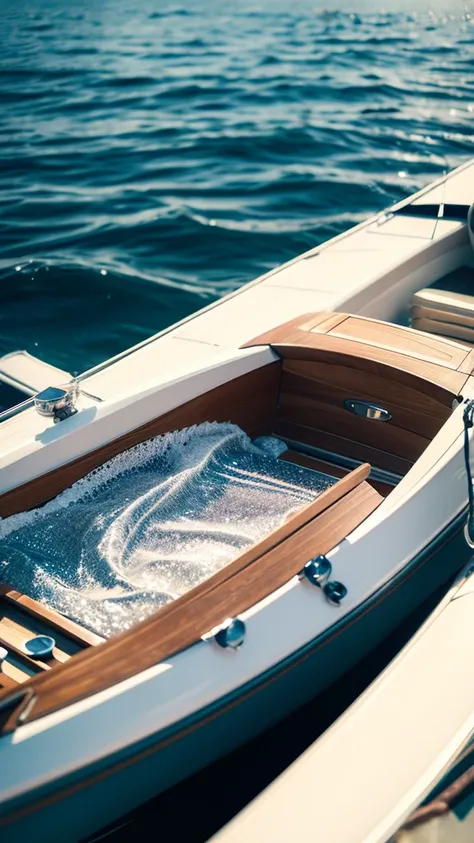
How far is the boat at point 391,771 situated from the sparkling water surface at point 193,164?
0.25 meters

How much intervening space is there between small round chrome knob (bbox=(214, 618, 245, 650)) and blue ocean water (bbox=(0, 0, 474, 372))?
2797 millimetres

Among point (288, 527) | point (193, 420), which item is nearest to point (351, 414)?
point (193, 420)

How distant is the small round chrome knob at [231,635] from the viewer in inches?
62.0

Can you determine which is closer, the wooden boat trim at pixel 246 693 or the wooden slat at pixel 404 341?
the wooden boat trim at pixel 246 693

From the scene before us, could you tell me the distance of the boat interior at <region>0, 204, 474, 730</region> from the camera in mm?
1568

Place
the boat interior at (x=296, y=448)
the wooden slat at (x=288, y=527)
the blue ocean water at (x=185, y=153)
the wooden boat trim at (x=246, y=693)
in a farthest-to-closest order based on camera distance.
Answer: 1. the blue ocean water at (x=185, y=153)
2. the wooden slat at (x=288, y=527)
3. the boat interior at (x=296, y=448)
4. the wooden boat trim at (x=246, y=693)


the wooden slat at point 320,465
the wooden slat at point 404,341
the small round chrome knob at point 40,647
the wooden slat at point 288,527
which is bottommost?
the wooden slat at point 320,465

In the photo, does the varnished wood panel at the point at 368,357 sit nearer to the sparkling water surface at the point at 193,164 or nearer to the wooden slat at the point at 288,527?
the wooden slat at the point at 288,527

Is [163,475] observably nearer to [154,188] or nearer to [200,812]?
[200,812]

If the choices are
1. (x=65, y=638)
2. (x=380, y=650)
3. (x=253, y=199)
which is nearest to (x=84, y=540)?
(x=65, y=638)

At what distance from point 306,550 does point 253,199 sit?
15.7ft

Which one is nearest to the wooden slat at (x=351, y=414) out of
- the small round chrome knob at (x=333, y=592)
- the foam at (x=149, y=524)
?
the foam at (x=149, y=524)

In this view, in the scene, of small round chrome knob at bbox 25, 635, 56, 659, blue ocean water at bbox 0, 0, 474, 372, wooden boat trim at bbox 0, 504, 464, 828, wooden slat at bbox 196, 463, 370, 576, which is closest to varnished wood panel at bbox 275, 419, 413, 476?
wooden boat trim at bbox 0, 504, 464, 828

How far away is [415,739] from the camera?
5.19ft
